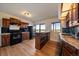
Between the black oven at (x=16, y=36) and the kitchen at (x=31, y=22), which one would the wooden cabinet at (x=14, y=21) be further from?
the black oven at (x=16, y=36)

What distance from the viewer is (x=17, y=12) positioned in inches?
61.6

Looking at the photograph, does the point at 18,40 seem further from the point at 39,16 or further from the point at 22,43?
the point at 39,16

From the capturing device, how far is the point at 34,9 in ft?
5.24

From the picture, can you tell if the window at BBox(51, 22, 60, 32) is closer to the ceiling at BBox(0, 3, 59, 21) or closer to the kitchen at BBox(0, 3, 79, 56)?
the kitchen at BBox(0, 3, 79, 56)

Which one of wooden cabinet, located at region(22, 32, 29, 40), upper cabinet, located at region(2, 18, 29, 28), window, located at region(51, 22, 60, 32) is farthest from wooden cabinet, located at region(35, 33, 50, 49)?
upper cabinet, located at region(2, 18, 29, 28)

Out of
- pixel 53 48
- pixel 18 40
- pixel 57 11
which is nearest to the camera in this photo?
pixel 57 11

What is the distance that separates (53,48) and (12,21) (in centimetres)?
98

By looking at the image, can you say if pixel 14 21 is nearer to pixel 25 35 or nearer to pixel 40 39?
pixel 25 35

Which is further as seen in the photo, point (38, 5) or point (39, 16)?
point (39, 16)

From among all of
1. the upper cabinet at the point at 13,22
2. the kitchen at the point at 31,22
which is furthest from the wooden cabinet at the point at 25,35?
the upper cabinet at the point at 13,22

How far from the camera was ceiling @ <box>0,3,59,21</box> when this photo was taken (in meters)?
1.51

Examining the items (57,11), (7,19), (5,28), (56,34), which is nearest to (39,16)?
(57,11)

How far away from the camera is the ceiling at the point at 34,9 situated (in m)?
1.51

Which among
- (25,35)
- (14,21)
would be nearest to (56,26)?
(25,35)
